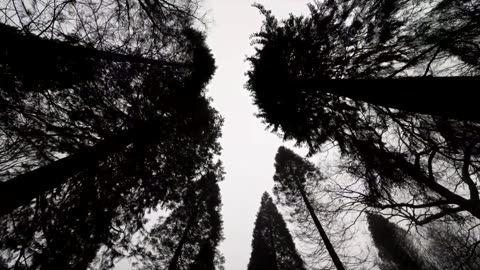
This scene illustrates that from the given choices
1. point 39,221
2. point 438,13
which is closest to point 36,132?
point 39,221

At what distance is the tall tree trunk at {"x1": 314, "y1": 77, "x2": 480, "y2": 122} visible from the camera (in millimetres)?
2209

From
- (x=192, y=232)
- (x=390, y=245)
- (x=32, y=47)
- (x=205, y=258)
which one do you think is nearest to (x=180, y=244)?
(x=192, y=232)

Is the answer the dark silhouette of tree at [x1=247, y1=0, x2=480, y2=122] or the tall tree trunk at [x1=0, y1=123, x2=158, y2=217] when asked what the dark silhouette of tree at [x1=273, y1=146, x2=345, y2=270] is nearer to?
the dark silhouette of tree at [x1=247, y1=0, x2=480, y2=122]

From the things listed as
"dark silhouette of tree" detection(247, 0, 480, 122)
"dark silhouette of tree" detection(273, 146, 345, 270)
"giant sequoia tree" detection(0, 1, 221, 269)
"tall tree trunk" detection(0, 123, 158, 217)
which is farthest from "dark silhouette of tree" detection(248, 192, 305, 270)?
"tall tree trunk" detection(0, 123, 158, 217)

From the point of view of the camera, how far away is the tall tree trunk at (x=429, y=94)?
7.25 feet

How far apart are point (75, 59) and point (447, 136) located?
8.65 meters

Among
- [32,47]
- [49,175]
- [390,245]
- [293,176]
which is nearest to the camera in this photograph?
[49,175]

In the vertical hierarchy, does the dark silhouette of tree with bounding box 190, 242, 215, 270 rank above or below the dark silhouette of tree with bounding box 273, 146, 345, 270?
below

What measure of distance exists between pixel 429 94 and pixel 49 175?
616 centimetres

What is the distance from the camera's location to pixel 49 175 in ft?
11.7

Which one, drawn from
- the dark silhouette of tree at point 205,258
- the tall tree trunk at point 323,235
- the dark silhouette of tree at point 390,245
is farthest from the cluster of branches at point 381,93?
the dark silhouette of tree at point 390,245

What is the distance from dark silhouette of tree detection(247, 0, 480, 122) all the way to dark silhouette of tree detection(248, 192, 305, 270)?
19.5 meters

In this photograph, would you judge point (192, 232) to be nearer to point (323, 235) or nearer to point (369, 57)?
point (323, 235)

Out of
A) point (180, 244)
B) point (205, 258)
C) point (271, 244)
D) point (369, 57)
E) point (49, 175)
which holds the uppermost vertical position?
point (271, 244)
